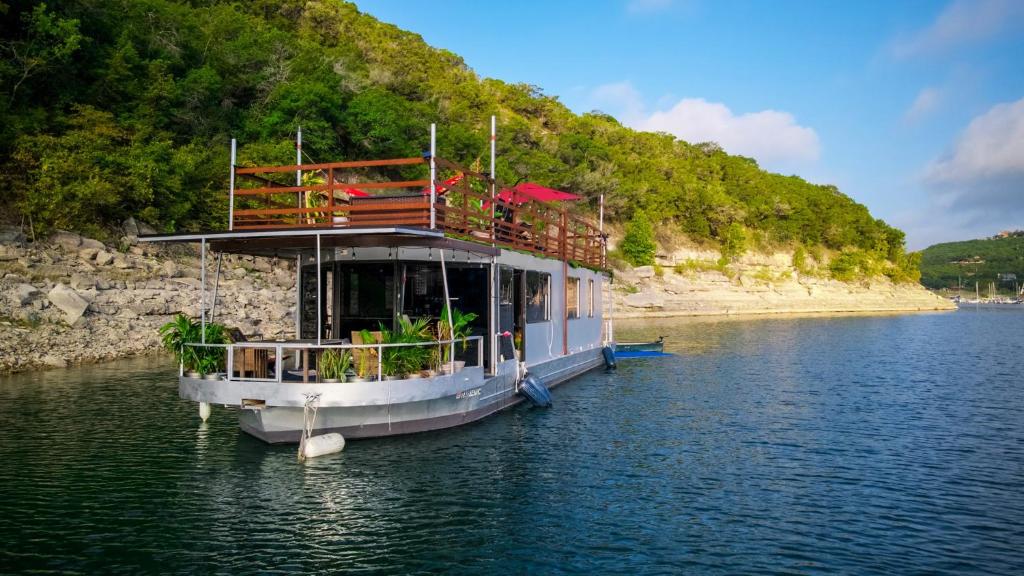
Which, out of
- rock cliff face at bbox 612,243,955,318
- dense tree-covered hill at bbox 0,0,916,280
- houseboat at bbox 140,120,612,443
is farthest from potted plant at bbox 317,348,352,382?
rock cliff face at bbox 612,243,955,318

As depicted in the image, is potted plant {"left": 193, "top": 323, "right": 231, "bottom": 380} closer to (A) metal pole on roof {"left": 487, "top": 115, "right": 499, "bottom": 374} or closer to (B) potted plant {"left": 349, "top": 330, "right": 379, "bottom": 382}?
(B) potted plant {"left": 349, "top": 330, "right": 379, "bottom": 382}

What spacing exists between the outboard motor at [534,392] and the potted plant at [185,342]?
8409 millimetres

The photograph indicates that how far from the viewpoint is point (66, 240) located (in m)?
33.1

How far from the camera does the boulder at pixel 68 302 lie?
28659 millimetres

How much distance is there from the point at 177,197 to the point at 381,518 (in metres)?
35.7

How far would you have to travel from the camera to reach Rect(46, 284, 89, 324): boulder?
28.7m

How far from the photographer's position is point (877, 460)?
14.4 metres

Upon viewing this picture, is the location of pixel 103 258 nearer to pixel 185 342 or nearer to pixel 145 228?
pixel 145 228

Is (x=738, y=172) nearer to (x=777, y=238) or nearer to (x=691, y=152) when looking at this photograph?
(x=691, y=152)

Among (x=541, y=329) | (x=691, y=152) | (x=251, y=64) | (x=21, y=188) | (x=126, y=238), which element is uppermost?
(x=691, y=152)

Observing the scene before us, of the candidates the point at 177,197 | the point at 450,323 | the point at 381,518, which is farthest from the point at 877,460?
the point at 177,197

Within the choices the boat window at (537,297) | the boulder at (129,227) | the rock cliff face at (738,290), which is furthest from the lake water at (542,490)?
the rock cliff face at (738,290)

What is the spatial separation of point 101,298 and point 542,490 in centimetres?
2694

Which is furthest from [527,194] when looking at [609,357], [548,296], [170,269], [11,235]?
[11,235]
